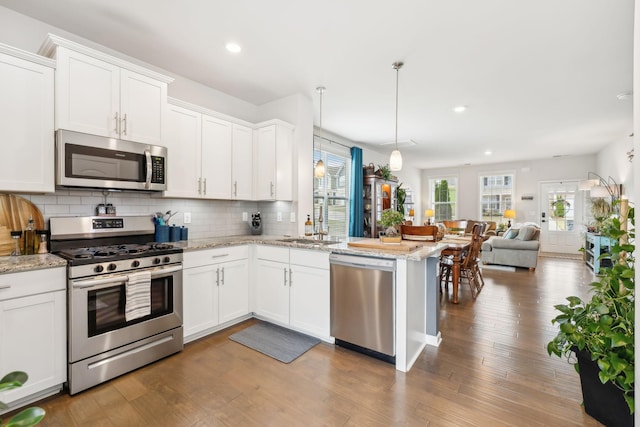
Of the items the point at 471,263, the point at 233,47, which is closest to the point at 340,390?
the point at 233,47

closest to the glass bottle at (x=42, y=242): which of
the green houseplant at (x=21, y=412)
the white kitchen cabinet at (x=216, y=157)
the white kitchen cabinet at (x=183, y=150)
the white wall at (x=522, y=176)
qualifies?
the white kitchen cabinet at (x=183, y=150)

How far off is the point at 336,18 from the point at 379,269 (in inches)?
78.7

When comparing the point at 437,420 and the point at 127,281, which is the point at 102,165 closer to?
the point at 127,281

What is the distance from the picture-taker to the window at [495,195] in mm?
9062

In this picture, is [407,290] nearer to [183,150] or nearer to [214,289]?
[214,289]

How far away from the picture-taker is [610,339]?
158 centimetres

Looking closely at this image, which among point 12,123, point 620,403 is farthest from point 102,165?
point 620,403

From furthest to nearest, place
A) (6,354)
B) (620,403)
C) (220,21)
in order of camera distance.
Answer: (220,21)
(6,354)
(620,403)

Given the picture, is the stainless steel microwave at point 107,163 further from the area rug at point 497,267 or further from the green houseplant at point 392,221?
the area rug at point 497,267

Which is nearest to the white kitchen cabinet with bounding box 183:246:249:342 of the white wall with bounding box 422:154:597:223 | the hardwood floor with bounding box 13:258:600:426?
the hardwood floor with bounding box 13:258:600:426

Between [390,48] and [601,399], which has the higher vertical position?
[390,48]

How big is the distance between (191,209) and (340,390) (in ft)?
7.99

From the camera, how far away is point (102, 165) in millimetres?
2436

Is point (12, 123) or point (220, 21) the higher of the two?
point (220, 21)
